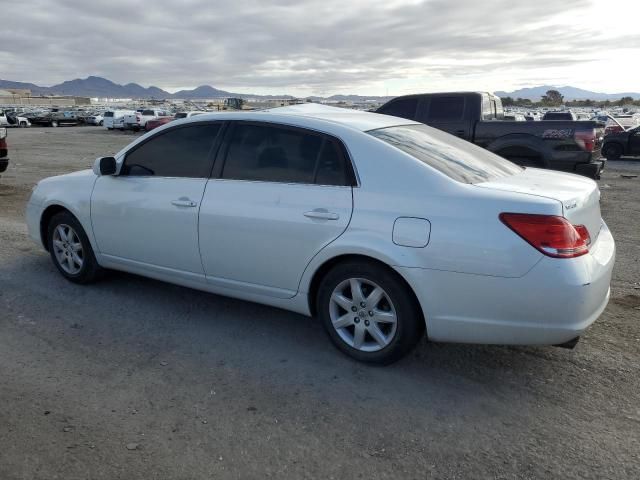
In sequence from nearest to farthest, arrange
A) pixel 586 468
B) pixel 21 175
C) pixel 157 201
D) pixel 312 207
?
pixel 586 468 → pixel 312 207 → pixel 157 201 → pixel 21 175

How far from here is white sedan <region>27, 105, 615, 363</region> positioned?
3137mm

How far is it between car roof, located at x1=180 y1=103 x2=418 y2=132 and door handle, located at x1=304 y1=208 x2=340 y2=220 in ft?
2.15

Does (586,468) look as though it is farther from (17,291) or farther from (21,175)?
(21,175)

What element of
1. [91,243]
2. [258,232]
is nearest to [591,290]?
[258,232]

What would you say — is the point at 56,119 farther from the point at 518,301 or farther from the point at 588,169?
the point at 518,301

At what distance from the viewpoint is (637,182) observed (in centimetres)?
1352

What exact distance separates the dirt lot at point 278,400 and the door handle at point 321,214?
97cm

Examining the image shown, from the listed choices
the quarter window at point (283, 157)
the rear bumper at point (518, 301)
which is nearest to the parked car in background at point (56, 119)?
the quarter window at point (283, 157)

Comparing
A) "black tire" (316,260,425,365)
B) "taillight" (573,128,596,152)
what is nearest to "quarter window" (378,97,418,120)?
"taillight" (573,128,596,152)

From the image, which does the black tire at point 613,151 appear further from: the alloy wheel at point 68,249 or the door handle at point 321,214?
the alloy wheel at point 68,249

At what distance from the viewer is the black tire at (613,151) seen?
780 inches

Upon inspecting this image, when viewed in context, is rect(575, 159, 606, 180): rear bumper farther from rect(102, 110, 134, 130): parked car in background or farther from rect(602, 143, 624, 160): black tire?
rect(102, 110, 134, 130): parked car in background

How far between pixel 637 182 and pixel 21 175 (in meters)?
14.9

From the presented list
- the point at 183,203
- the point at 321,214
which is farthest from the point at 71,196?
the point at 321,214
